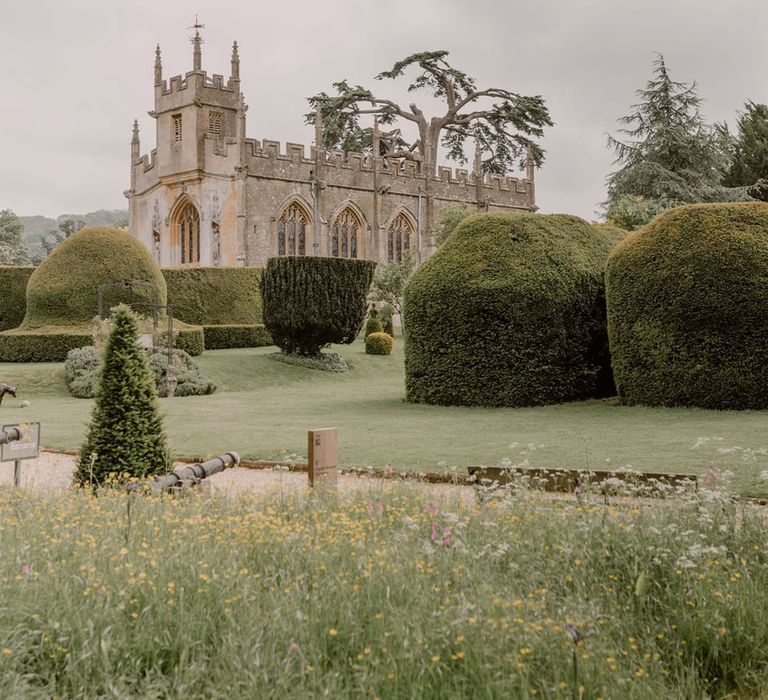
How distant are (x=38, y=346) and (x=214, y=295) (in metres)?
7.34

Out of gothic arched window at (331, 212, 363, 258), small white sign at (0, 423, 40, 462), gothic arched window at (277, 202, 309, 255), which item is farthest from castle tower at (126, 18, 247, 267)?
small white sign at (0, 423, 40, 462)

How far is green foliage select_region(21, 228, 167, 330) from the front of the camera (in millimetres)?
22922

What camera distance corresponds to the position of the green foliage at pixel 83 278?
22.9 meters

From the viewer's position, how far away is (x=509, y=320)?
45.3 ft

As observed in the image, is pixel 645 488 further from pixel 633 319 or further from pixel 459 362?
pixel 459 362

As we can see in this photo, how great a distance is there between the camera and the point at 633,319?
12867mm

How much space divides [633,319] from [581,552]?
889cm

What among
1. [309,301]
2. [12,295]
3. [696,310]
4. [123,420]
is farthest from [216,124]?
[123,420]

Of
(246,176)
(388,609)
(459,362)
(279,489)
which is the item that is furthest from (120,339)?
(246,176)

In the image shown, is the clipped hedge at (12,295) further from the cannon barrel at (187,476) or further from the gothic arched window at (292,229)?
the cannon barrel at (187,476)

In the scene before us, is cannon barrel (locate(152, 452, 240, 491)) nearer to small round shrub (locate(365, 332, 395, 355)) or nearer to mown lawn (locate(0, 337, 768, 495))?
mown lawn (locate(0, 337, 768, 495))

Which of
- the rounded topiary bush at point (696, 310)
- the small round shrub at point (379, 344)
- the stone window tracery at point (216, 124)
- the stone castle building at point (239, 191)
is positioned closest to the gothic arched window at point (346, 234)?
the stone castle building at point (239, 191)

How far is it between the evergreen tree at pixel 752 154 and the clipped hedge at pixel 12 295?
1030 inches

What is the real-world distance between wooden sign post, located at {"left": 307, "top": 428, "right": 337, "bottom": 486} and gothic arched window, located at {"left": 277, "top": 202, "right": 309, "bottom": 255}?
103 feet
